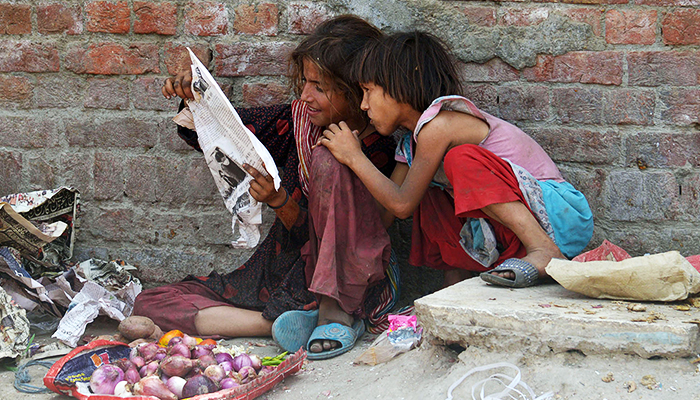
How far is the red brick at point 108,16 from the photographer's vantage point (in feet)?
8.80

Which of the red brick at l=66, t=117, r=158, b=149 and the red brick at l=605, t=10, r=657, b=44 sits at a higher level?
the red brick at l=605, t=10, r=657, b=44

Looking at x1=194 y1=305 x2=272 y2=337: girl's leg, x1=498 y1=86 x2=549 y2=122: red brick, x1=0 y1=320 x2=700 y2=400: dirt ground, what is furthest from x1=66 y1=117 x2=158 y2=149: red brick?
x1=498 y1=86 x2=549 y2=122: red brick

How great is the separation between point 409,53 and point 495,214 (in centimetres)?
66

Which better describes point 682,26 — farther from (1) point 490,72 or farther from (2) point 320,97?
(2) point 320,97

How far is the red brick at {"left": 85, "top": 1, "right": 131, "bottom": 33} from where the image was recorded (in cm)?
268

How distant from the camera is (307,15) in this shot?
261 centimetres

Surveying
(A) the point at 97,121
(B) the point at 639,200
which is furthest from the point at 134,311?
(B) the point at 639,200

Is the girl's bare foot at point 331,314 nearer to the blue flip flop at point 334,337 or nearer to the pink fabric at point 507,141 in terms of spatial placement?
the blue flip flop at point 334,337

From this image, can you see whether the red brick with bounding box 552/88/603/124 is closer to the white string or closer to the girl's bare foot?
the girl's bare foot

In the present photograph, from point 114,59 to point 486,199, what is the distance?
166cm

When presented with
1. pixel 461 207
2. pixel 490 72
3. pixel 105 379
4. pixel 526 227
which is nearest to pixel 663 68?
pixel 490 72

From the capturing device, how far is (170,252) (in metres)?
2.82

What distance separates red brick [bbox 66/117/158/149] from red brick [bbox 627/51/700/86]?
1.91 m

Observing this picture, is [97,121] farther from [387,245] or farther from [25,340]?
[387,245]
